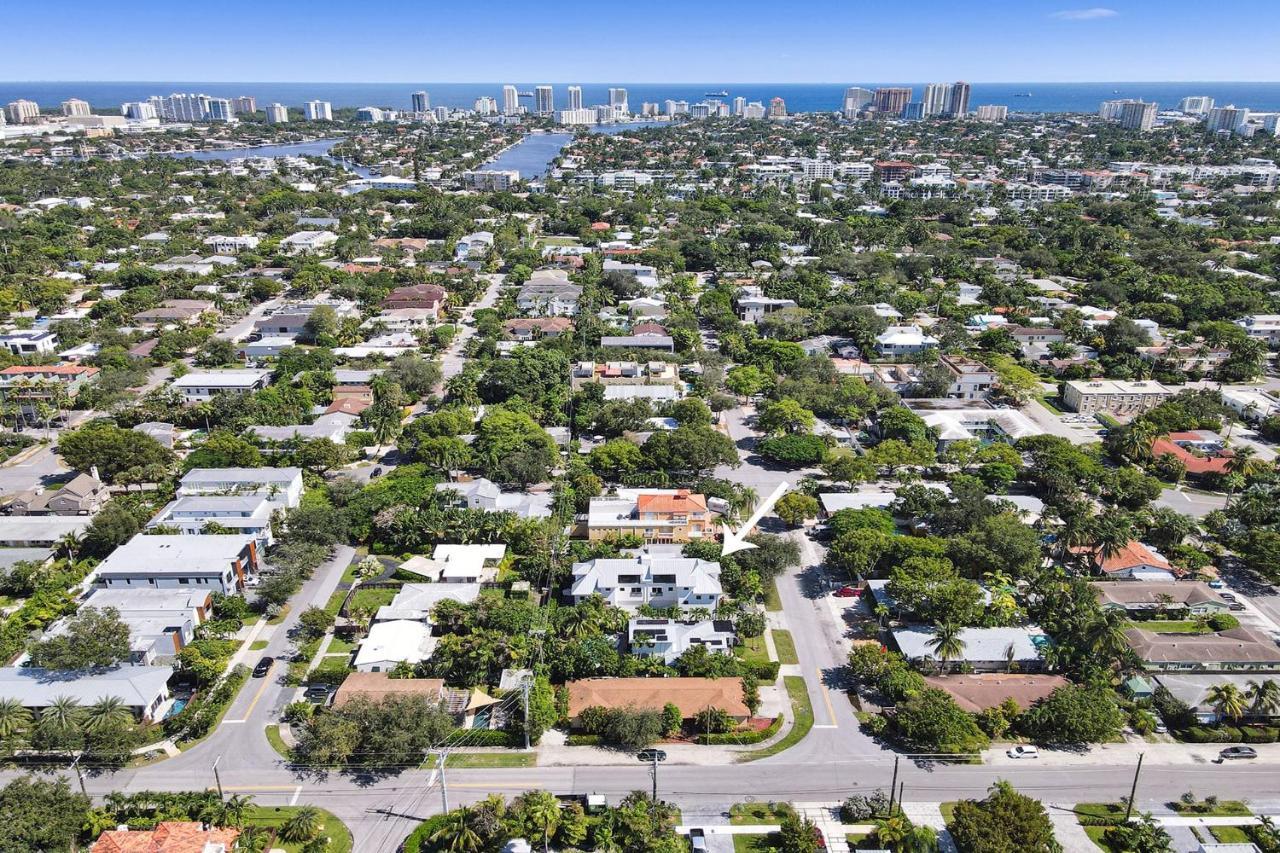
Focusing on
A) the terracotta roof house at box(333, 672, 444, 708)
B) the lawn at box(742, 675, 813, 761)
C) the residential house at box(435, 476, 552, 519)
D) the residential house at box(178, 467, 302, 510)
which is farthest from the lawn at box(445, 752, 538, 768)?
the residential house at box(178, 467, 302, 510)

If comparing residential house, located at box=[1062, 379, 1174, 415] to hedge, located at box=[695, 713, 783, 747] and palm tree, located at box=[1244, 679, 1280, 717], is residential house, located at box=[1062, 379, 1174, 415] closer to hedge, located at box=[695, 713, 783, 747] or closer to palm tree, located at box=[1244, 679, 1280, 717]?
palm tree, located at box=[1244, 679, 1280, 717]

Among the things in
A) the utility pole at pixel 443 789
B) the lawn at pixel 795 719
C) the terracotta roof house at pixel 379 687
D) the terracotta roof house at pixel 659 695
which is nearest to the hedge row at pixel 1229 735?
the lawn at pixel 795 719

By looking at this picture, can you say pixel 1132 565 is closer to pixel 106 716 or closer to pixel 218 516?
pixel 106 716

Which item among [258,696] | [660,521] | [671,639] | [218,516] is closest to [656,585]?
[671,639]

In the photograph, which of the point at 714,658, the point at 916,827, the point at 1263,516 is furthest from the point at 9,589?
the point at 1263,516

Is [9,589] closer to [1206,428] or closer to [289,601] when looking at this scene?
[289,601]

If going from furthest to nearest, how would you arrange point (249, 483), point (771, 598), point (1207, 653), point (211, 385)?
point (211, 385) < point (249, 483) < point (771, 598) < point (1207, 653)

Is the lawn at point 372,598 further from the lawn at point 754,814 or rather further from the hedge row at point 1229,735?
the hedge row at point 1229,735
